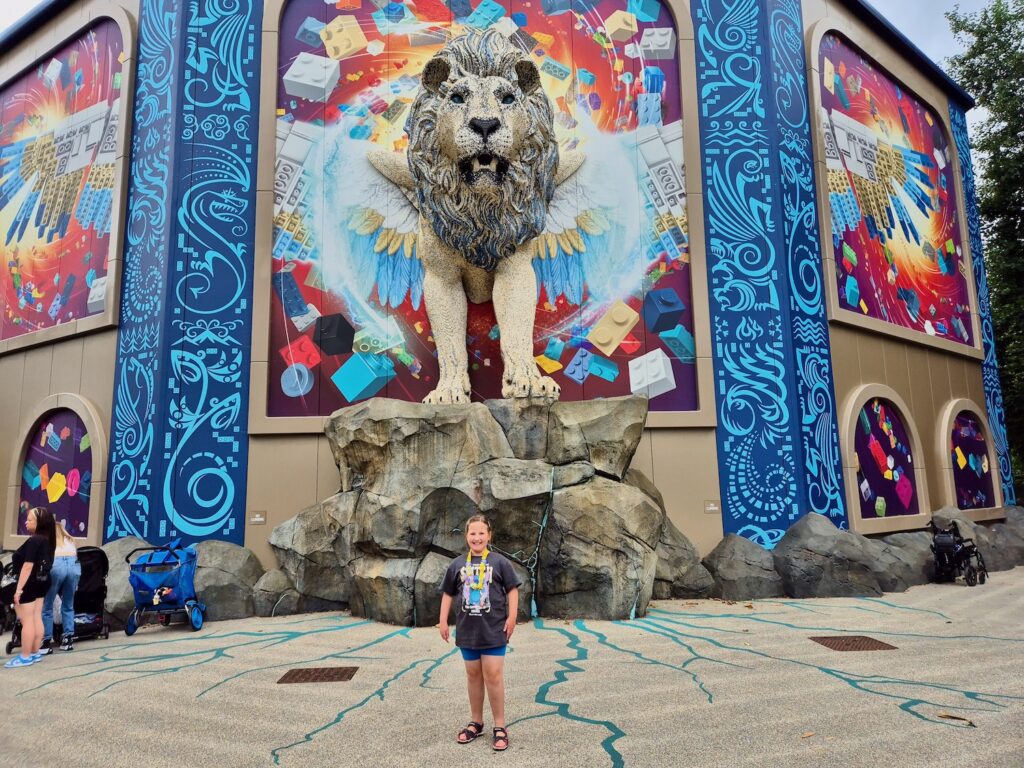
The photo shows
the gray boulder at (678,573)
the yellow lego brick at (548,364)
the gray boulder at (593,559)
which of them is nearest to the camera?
the gray boulder at (593,559)

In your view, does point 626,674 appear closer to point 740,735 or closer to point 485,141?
point 740,735

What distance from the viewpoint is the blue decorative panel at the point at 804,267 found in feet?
26.0

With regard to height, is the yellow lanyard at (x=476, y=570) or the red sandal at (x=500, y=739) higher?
the yellow lanyard at (x=476, y=570)

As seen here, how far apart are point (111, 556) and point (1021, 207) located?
16.4 m

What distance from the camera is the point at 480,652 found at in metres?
2.92

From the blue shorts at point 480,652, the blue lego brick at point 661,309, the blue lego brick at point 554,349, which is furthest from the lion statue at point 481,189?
the blue shorts at point 480,652

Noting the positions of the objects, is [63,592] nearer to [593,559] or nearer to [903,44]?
[593,559]

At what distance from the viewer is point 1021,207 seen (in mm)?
13148

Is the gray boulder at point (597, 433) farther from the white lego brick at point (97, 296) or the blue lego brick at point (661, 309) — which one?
the white lego brick at point (97, 296)

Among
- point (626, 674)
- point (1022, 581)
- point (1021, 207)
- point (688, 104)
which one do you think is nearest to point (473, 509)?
point (626, 674)

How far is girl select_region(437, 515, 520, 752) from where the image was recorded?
2908 millimetres

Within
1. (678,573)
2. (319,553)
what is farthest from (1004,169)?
(319,553)

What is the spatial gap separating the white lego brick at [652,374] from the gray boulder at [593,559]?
7.11ft

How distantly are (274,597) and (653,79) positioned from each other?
760cm
